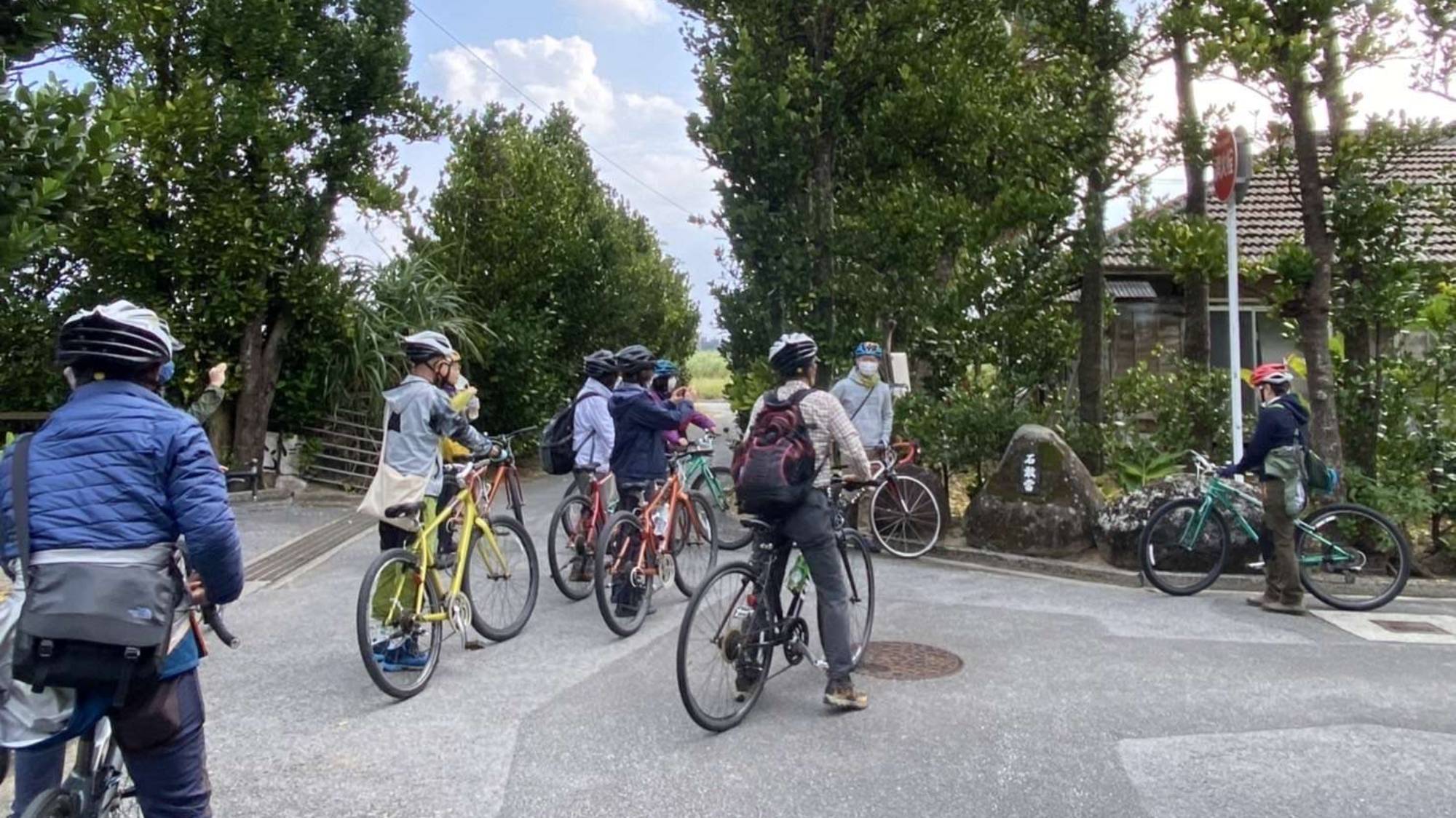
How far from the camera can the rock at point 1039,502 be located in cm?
902

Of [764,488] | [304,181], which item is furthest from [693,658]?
[304,181]

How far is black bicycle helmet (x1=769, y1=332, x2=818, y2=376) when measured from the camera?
525cm

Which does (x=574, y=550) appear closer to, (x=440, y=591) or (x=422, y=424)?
(x=440, y=591)

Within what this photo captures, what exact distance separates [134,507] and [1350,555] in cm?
774

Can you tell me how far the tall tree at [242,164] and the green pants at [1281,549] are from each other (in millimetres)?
10541

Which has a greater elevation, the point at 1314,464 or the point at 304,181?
the point at 304,181

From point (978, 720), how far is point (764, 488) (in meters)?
1.51

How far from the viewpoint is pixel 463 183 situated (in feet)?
53.6

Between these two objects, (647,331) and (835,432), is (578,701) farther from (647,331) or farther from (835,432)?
(647,331)

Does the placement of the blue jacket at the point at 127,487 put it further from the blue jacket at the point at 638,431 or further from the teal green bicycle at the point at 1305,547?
the teal green bicycle at the point at 1305,547

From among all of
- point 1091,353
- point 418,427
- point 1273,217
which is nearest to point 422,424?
point 418,427

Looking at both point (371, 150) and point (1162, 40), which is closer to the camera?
point (1162, 40)

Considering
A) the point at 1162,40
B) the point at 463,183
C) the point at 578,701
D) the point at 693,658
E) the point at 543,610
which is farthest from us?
the point at 463,183

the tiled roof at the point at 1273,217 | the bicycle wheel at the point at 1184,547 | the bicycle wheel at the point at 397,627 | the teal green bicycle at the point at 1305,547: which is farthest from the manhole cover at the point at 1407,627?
the tiled roof at the point at 1273,217
